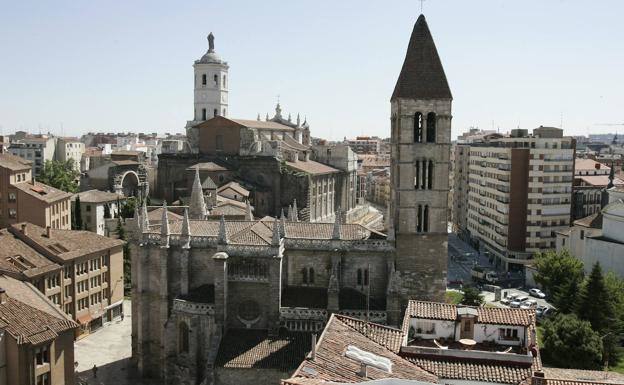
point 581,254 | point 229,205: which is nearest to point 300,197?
point 229,205

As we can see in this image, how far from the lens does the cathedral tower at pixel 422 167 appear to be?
4125 centimetres

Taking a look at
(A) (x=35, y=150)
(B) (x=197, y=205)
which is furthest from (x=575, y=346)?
(A) (x=35, y=150)

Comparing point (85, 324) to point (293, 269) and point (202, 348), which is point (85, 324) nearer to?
point (202, 348)

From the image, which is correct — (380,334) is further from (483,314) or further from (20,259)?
(20,259)

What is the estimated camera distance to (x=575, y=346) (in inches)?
1614

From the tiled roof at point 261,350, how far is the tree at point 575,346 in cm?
1680

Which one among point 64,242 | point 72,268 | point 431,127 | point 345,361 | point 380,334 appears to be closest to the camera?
point 345,361

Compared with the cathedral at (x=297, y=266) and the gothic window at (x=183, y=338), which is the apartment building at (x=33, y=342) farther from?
the cathedral at (x=297, y=266)

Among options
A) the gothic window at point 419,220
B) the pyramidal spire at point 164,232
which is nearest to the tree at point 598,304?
the gothic window at point 419,220

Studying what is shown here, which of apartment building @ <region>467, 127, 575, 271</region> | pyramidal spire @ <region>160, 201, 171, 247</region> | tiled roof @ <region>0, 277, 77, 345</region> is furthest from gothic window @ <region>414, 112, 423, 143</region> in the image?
apartment building @ <region>467, 127, 575, 271</region>

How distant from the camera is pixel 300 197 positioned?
264 feet

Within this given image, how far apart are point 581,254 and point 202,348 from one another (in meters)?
47.1

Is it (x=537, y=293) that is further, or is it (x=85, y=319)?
(x=537, y=293)

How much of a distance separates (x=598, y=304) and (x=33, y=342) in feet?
130
